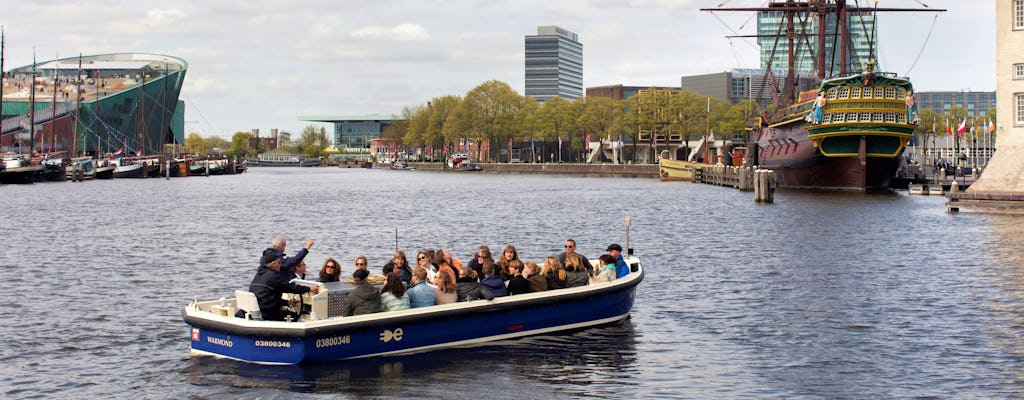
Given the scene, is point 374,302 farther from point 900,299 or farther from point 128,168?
point 128,168

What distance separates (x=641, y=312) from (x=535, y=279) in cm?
482

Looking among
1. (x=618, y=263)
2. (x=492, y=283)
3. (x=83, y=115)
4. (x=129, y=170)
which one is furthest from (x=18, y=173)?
(x=492, y=283)

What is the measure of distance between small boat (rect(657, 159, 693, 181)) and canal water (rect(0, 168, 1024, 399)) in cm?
7399

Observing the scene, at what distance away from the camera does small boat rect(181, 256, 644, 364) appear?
17797mm

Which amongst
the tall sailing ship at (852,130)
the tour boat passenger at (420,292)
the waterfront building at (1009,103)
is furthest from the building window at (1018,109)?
the tour boat passenger at (420,292)

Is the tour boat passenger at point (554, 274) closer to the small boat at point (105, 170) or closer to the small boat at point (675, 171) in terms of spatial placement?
the small boat at point (675, 171)

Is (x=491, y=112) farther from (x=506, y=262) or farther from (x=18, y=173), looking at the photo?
(x=506, y=262)

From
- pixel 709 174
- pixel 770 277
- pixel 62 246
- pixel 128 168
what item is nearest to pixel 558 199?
pixel 709 174

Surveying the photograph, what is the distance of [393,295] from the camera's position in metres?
18.8

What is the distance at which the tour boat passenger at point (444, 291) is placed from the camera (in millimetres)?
19297

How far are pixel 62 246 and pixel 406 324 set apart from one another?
27449 millimetres

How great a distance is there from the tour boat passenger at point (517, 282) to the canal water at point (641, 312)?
1.02m

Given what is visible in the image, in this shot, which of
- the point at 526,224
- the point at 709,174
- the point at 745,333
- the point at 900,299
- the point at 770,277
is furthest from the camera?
the point at 709,174

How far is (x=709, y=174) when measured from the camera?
388 feet
